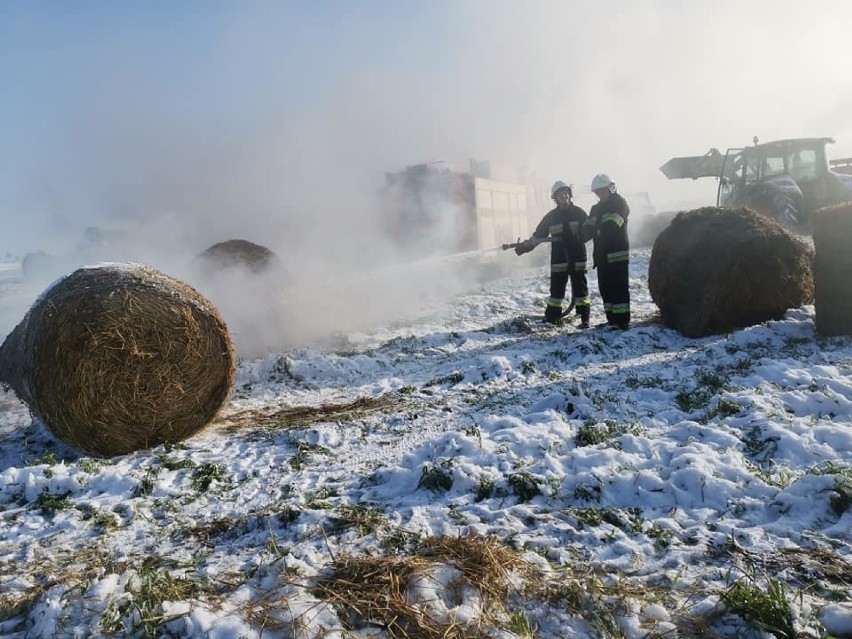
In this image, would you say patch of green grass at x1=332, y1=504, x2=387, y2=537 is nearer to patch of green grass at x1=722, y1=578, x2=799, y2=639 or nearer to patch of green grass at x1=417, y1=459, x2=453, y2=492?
patch of green grass at x1=417, y1=459, x2=453, y2=492

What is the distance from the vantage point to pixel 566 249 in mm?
8445

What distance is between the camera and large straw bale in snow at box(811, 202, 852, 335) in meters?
6.03

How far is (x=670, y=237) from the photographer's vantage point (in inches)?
309

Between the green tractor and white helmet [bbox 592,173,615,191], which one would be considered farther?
the green tractor

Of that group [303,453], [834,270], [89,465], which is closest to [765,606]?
[303,453]

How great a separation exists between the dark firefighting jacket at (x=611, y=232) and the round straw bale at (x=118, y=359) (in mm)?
5178

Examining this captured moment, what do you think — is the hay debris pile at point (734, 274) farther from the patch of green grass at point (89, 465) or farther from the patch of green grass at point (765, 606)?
the patch of green grass at point (89, 465)

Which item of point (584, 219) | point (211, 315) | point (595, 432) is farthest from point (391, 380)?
point (584, 219)

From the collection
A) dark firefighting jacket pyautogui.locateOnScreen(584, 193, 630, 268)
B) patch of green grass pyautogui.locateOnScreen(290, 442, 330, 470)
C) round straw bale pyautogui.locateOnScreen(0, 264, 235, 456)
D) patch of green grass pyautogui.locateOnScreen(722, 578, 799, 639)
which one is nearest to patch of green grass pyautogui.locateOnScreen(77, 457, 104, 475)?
round straw bale pyautogui.locateOnScreen(0, 264, 235, 456)

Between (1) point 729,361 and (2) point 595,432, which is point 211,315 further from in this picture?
(1) point 729,361

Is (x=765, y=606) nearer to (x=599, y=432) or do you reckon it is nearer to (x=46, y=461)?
(x=599, y=432)

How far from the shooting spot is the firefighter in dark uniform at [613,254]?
762 cm

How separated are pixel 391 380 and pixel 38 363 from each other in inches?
130

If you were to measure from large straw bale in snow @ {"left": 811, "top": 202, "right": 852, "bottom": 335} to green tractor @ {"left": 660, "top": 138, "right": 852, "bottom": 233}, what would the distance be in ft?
26.9
